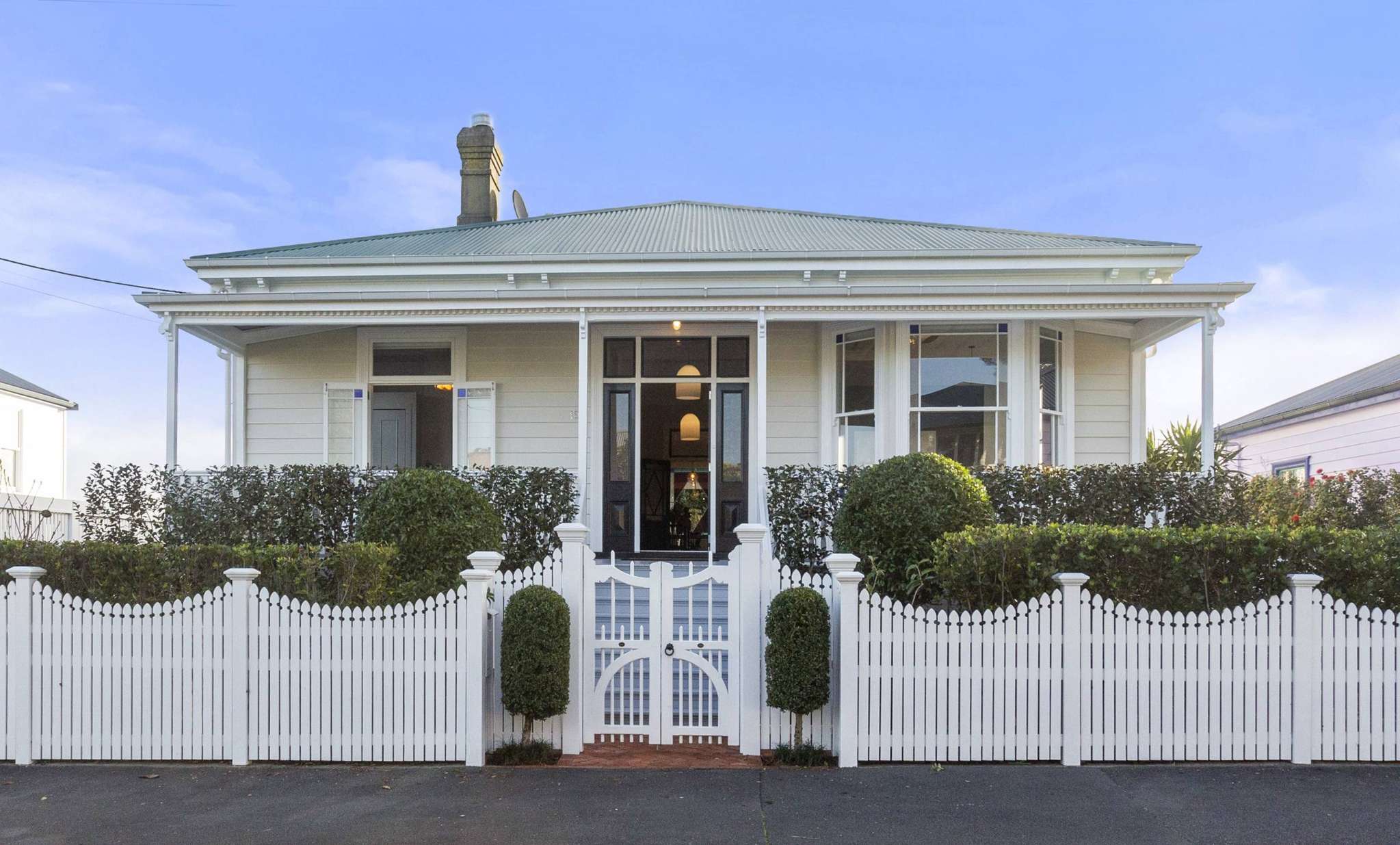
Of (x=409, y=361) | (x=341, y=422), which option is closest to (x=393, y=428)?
(x=341, y=422)

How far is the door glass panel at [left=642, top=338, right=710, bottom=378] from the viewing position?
1148 cm

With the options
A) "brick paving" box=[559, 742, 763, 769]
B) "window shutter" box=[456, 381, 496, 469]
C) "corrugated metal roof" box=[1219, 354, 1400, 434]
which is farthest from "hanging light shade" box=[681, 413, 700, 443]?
"corrugated metal roof" box=[1219, 354, 1400, 434]

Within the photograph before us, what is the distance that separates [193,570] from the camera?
6.56 meters

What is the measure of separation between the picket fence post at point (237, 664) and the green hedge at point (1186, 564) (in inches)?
191

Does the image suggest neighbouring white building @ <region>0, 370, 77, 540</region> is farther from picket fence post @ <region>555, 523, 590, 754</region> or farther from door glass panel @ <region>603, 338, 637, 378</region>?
picket fence post @ <region>555, 523, 590, 754</region>

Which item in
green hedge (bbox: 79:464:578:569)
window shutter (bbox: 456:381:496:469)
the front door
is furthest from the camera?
the front door

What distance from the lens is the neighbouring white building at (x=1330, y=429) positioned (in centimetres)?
1498

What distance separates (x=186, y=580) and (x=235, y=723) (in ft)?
3.86

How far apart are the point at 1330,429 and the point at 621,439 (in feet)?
44.6

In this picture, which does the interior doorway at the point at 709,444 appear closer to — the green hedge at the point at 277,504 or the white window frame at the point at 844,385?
→ the white window frame at the point at 844,385

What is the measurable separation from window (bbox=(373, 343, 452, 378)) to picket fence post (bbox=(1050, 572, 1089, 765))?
27.3 feet

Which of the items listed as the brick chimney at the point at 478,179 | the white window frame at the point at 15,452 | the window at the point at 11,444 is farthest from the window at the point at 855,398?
the white window frame at the point at 15,452

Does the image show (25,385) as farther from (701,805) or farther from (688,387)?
(701,805)

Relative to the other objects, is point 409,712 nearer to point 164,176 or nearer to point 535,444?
point 535,444
